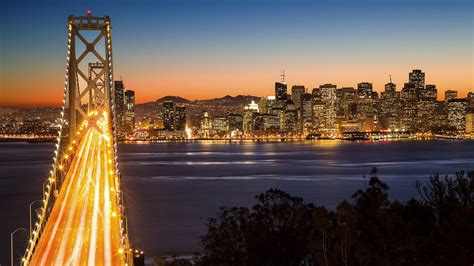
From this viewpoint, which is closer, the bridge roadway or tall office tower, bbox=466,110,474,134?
the bridge roadway

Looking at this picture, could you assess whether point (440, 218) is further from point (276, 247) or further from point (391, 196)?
point (391, 196)

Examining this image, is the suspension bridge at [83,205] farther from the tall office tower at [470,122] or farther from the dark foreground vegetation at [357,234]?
the tall office tower at [470,122]

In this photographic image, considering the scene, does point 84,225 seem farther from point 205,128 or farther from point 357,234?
point 205,128

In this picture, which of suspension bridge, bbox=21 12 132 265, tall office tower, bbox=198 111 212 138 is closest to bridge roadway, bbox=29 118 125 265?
suspension bridge, bbox=21 12 132 265

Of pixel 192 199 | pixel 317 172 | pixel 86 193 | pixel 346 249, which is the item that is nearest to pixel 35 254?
pixel 346 249

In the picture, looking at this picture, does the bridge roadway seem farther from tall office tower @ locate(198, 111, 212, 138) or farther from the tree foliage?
tall office tower @ locate(198, 111, 212, 138)
